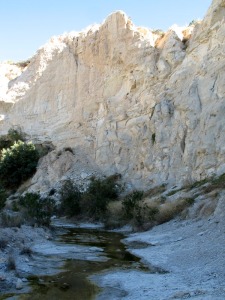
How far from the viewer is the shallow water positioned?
825cm

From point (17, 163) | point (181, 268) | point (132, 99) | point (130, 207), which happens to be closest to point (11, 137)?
point (17, 163)

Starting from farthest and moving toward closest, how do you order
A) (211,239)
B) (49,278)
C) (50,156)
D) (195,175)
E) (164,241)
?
(50,156) < (195,175) < (164,241) < (211,239) < (49,278)

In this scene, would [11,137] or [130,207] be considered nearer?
[130,207]

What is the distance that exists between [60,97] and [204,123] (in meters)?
20.8

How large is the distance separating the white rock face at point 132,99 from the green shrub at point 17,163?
2.29 metres

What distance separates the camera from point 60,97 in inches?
1688

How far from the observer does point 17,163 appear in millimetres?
41000

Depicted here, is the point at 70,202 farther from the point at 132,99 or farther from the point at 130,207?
the point at 132,99

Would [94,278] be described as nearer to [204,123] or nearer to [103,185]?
[204,123]

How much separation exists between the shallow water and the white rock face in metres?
9.53

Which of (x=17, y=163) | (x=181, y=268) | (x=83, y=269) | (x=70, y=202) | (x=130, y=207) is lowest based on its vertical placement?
(x=181, y=268)

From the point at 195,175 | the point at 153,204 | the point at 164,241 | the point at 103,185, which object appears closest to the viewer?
the point at 164,241

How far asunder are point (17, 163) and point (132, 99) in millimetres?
14000

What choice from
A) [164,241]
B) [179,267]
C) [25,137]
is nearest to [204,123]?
[164,241]
